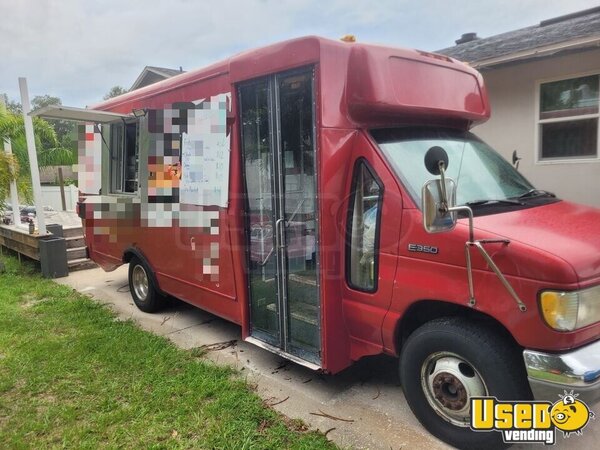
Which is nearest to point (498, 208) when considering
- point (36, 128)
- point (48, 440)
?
point (48, 440)

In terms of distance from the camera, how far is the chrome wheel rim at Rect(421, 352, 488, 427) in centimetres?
287

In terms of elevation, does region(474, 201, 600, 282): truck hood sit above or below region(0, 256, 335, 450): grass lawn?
above

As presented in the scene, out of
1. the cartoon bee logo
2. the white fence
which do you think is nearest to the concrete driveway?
the cartoon bee logo

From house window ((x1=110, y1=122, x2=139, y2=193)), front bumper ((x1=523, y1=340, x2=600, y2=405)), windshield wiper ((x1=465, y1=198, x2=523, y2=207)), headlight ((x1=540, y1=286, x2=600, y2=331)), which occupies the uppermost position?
house window ((x1=110, y1=122, x2=139, y2=193))

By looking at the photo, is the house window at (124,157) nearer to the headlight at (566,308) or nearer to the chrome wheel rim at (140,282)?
the chrome wheel rim at (140,282)

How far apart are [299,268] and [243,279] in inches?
29.1

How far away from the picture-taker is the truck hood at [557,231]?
2.49 m

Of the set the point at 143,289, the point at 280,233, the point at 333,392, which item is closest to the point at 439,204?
the point at 280,233

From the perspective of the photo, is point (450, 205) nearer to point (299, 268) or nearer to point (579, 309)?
point (579, 309)

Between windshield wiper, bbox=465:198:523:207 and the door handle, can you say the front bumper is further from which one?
the door handle

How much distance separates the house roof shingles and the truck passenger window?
5123mm

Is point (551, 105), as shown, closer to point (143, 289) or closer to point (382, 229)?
point (382, 229)

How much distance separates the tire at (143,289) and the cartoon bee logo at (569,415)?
4606mm

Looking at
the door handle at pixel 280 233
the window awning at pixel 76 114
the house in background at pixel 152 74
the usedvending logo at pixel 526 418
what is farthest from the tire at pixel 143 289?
the house in background at pixel 152 74
